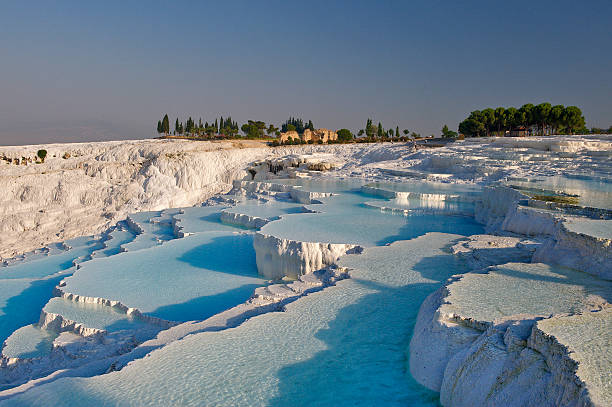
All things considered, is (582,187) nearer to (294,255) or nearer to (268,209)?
(294,255)

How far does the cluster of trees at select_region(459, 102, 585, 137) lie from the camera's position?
25.0 m

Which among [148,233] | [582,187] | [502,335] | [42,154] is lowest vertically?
[148,233]

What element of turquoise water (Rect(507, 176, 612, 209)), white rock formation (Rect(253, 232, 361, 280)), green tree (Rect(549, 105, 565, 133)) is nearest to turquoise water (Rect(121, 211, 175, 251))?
white rock formation (Rect(253, 232, 361, 280))

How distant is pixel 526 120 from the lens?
27.1m

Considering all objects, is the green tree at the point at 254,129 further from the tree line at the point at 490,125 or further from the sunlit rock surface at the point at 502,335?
the sunlit rock surface at the point at 502,335

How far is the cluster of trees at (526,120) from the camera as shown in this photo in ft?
82.2

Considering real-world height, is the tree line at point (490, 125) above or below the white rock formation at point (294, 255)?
above

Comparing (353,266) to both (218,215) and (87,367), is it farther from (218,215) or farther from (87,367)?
(218,215)

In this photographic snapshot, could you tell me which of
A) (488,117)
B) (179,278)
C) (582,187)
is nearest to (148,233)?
(179,278)

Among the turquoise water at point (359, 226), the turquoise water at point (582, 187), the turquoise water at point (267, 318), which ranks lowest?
the turquoise water at point (267, 318)

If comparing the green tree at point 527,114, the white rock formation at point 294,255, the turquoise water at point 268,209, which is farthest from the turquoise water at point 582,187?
the green tree at point 527,114

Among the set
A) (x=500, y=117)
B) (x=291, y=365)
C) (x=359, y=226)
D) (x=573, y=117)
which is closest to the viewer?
(x=291, y=365)

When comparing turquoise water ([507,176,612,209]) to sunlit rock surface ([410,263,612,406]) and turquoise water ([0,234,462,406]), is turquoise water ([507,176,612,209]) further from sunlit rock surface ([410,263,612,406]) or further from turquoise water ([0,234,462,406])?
turquoise water ([0,234,462,406])

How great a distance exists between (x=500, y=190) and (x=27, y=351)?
8211mm
